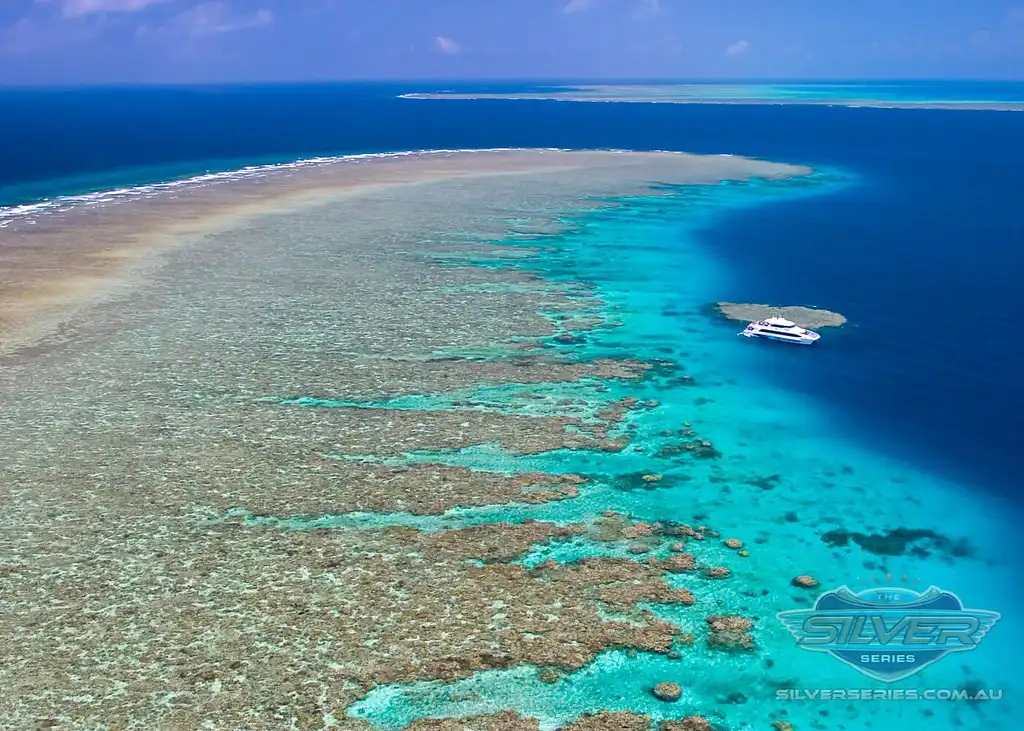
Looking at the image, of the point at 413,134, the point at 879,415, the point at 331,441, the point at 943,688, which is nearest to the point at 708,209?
the point at 879,415

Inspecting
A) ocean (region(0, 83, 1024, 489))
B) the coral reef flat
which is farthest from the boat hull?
the coral reef flat

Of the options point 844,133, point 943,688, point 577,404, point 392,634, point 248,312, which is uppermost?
point 844,133

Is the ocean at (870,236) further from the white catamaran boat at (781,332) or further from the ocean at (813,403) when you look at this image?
the white catamaran boat at (781,332)

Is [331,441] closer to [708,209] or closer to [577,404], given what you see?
[577,404]

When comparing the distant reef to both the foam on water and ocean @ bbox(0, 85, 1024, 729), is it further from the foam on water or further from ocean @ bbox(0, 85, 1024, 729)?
the foam on water

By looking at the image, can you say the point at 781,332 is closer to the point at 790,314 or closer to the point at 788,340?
the point at 788,340

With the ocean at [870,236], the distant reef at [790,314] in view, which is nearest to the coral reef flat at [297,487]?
the distant reef at [790,314]

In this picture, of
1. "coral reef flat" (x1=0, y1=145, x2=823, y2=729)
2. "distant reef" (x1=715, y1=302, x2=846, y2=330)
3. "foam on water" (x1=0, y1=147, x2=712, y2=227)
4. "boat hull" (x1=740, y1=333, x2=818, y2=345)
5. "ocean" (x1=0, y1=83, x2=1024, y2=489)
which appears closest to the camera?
"coral reef flat" (x1=0, y1=145, x2=823, y2=729)
